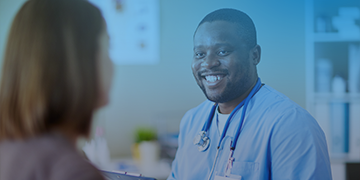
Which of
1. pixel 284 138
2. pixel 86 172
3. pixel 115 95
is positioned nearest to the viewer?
pixel 86 172

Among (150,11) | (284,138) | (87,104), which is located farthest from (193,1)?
(87,104)

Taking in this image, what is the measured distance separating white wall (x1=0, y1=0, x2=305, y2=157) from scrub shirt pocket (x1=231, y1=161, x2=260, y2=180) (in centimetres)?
141

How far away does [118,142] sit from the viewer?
239cm

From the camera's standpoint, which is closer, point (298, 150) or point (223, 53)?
point (298, 150)

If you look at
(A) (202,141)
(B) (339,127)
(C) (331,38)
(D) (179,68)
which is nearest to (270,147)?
(A) (202,141)

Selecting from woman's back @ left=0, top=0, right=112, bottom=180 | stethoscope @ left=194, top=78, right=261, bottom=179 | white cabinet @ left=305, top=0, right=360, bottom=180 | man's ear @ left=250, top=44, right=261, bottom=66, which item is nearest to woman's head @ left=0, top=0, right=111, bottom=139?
woman's back @ left=0, top=0, right=112, bottom=180

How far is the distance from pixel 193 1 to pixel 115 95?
100 centimetres

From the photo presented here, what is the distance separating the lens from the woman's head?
1.58ft

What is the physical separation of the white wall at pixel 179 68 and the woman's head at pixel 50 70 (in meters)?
1.78

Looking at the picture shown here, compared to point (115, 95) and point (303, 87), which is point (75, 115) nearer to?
point (115, 95)

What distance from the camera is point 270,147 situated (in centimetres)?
93

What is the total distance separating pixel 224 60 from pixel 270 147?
1.21 feet

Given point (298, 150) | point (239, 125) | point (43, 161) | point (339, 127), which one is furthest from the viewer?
point (339, 127)

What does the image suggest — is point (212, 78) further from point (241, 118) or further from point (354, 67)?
point (354, 67)
